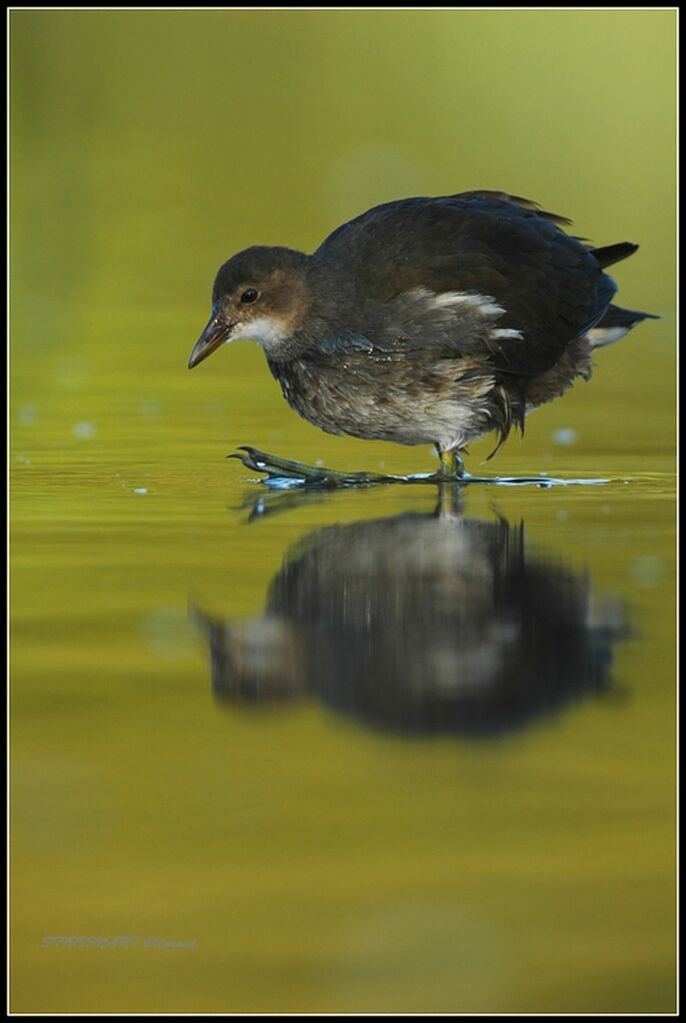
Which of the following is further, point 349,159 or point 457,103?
point 457,103

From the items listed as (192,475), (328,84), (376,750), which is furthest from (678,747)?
(328,84)

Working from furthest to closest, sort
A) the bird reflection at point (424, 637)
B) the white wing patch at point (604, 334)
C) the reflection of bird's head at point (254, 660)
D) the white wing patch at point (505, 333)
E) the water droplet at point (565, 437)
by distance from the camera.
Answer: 1. the white wing patch at point (604, 334)
2. the water droplet at point (565, 437)
3. the white wing patch at point (505, 333)
4. the reflection of bird's head at point (254, 660)
5. the bird reflection at point (424, 637)

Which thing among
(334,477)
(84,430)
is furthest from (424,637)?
(84,430)

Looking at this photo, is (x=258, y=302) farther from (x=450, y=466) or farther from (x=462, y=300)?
(x=450, y=466)

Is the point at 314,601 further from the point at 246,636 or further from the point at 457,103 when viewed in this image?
the point at 457,103

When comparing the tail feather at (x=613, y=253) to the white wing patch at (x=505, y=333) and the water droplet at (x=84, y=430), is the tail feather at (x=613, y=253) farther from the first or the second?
the water droplet at (x=84, y=430)

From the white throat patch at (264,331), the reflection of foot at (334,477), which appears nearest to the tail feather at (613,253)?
the reflection of foot at (334,477)

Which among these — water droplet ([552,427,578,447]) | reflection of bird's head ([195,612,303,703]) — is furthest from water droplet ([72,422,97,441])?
reflection of bird's head ([195,612,303,703])
